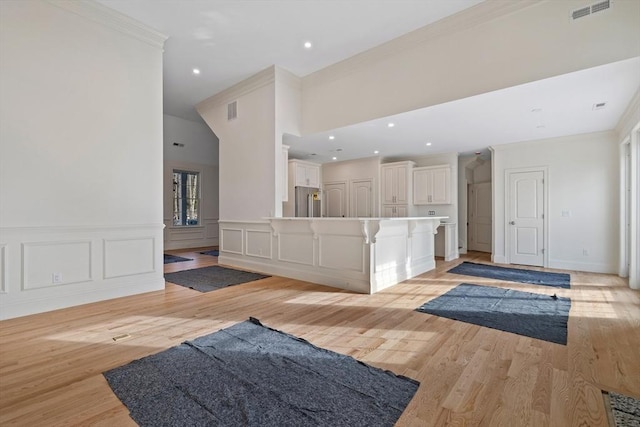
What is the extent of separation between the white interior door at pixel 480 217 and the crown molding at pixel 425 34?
594cm

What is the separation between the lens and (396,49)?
185 inches

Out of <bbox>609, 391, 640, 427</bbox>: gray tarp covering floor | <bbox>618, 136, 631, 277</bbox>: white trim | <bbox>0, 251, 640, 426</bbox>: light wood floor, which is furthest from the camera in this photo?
<bbox>618, 136, 631, 277</bbox>: white trim

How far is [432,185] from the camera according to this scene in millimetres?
8055

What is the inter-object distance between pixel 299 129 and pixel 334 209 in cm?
397

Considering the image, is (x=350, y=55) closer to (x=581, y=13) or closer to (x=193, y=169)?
(x=581, y=13)

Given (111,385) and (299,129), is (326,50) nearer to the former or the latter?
(299,129)

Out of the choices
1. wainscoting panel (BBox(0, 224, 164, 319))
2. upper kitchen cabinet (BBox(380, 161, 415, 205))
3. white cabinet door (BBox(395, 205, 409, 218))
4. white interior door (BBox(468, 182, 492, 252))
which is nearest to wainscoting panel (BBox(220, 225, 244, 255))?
wainscoting panel (BBox(0, 224, 164, 319))

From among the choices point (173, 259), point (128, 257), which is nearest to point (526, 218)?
point (128, 257)

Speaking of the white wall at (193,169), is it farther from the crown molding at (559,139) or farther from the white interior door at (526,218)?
the white interior door at (526,218)

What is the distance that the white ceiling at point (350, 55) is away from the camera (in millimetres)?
3828

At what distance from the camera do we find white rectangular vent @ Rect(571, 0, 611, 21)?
3174 mm

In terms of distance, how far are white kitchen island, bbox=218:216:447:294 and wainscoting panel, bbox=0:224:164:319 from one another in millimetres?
1863

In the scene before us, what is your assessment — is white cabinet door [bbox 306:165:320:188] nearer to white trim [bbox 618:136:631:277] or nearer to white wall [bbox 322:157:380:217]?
white wall [bbox 322:157:380:217]

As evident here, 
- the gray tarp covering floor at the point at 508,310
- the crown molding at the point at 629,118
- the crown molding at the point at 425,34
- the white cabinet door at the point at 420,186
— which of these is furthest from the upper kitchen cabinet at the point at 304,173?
the crown molding at the point at 629,118
